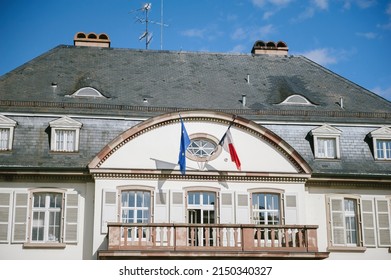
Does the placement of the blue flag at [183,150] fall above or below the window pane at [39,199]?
above

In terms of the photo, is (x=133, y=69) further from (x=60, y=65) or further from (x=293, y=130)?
(x=293, y=130)

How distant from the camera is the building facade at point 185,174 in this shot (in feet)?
63.6

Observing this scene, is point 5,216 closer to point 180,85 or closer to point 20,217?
point 20,217

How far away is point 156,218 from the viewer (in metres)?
20.0

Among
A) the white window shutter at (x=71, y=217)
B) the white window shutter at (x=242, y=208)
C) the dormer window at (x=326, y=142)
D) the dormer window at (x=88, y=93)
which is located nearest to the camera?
the white window shutter at (x=71, y=217)

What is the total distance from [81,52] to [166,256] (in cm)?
968

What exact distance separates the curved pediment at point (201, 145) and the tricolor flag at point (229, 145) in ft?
0.57

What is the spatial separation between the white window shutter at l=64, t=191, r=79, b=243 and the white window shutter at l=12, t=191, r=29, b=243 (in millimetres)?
1110

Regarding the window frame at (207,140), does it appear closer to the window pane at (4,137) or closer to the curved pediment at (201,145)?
the curved pediment at (201,145)

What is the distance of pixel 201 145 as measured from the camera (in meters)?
20.9

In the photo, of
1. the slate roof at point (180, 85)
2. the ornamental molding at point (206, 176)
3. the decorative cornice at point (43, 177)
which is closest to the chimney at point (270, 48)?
the slate roof at point (180, 85)

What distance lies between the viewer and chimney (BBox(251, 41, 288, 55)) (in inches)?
1065

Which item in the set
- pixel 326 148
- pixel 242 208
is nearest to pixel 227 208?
pixel 242 208

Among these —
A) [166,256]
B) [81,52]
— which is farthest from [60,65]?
[166,256]
